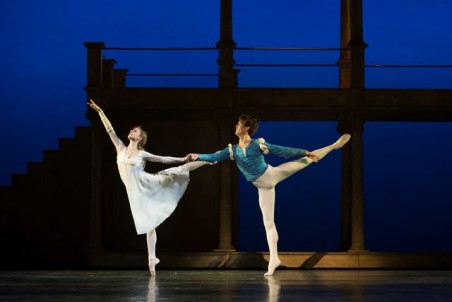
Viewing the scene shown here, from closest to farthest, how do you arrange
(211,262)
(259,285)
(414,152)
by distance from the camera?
(259,285)
(211,262)
(414,152)

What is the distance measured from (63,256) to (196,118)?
3402mm

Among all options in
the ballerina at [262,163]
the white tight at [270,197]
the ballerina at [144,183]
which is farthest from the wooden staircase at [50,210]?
the white tight at [270,197]

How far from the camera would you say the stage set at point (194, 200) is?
11.1 m

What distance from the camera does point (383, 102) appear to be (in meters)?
13.5

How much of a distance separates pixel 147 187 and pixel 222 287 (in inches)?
118

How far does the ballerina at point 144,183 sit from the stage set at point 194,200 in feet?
2.27

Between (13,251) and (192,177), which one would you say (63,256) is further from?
(192,177)

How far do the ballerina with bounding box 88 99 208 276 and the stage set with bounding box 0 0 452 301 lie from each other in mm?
691

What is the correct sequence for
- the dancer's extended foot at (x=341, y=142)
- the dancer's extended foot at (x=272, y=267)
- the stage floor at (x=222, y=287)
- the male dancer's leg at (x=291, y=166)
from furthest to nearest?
the dancer's extended foot at (x=341, y=142)
the male dancer's leg at (x=291, y=166)
the dancer's extended foot at (x=272, y=267)
the stage floor at (x=222, y=287)

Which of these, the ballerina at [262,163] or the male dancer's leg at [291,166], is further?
the male dancer's leg at [291,166]

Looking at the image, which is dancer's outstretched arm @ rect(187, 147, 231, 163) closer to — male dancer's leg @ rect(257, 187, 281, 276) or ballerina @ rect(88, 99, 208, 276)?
ballerina @ rect(88, 99, 208, 276)

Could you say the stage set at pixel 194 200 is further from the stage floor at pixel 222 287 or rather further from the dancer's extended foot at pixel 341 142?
the dancer's extended foot at pixel 341 142

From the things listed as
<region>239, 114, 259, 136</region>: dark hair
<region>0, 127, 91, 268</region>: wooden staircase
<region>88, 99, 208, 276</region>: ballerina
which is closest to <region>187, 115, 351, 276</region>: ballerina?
<region>239, 114, 259, 136</region>: dark hair

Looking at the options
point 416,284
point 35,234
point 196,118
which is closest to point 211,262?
point 196,118
